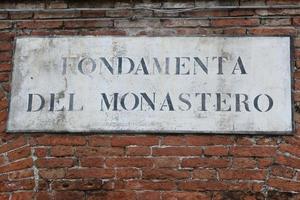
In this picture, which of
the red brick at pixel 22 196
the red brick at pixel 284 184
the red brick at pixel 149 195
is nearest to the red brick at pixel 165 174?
the red brick at pixel 149 195

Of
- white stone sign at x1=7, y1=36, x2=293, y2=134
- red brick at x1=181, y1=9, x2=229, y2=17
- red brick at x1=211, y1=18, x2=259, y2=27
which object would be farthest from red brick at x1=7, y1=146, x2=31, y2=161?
red brick at x1=211, y1=18, x2=259, y2=27

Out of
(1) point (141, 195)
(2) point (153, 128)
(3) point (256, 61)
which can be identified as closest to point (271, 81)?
(3) point (256, 61)

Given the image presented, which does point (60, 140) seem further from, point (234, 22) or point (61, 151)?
point (234, 22)

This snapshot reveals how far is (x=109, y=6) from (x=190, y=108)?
1061 millimetres

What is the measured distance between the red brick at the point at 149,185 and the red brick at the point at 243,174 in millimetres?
360

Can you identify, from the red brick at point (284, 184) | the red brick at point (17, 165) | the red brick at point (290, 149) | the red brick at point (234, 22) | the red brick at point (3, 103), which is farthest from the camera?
the red brick at point (234, 22)

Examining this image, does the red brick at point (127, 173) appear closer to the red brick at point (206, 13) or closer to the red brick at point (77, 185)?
the red brick at point (77, 185)

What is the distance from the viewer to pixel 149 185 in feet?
16.4

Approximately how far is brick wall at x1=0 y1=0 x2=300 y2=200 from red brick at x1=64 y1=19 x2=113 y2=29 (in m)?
0.10

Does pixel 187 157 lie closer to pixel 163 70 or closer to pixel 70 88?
pixel 163 70

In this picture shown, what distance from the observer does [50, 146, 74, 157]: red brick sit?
16.8 feet

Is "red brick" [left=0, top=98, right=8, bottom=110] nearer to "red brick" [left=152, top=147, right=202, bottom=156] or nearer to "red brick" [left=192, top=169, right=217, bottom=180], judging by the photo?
"red brick" [left=152, top=147, right=202, bottom=156]

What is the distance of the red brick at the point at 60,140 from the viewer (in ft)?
16.9

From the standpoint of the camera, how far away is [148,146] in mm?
5098
